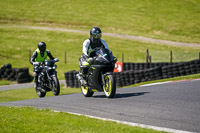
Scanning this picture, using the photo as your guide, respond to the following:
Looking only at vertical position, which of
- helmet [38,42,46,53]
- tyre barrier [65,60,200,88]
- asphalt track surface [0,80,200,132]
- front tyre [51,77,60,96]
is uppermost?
helmet [38,42,46,53]

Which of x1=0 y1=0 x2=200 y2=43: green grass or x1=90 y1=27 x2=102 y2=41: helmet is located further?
x1=0 y1=0 x2=200 y2=43: green grass

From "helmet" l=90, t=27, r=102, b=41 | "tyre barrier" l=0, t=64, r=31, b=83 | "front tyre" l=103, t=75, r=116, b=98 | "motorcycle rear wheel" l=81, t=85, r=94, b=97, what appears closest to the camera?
"front tyre" l=103, t=75, r=116, b=98

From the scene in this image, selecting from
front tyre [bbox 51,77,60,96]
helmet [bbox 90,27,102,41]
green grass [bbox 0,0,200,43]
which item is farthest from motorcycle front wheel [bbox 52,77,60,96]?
green grass [bbox 0,0,200,43]

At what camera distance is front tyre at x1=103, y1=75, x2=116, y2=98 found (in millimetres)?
9948

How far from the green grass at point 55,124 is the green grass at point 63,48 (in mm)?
21974

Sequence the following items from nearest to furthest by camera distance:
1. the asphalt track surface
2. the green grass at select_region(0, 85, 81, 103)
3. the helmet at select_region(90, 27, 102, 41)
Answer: the asphalt track surface → the helmet at select_region(90, 27, 102, 41) → the green grass at select_region(0, 85, 81, 103)

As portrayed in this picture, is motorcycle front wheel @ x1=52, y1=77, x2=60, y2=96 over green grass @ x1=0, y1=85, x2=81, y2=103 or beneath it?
over

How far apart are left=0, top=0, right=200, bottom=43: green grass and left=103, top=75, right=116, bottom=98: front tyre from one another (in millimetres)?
39082

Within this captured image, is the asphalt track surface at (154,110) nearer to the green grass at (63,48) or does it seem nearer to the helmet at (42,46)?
the helmet at (42,46)

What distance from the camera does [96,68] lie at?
34.6 ft

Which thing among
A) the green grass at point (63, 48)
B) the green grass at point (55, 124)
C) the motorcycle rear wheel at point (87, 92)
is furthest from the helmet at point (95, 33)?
the green grass at point (63, 48)

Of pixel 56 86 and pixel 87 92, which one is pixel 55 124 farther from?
pixel 56 86

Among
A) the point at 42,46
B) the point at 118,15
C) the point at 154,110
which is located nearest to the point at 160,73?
the point at 42,46

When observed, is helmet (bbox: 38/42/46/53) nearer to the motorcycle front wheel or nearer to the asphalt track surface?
the motorcycle front wheel
